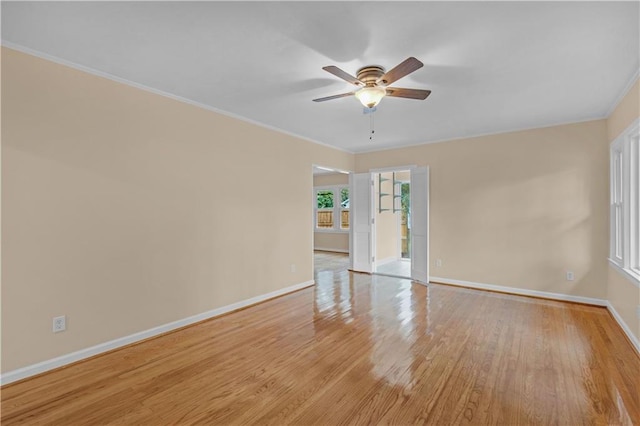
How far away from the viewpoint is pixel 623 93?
10.6 feet

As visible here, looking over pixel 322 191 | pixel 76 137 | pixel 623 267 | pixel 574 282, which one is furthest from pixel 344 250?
pixel 76 137

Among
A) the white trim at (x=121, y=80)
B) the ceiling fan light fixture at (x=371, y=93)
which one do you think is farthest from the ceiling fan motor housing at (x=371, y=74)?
the white trim at (x=121, y=80)

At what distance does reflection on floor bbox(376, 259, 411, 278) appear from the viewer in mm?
6266

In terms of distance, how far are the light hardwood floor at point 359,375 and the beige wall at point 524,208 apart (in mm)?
795

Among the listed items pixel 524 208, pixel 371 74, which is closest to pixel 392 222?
pixel 524 208

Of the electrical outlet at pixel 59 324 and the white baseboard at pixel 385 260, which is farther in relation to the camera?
the white baseboard at pixel 385 260

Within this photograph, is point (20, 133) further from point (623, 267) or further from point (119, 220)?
point (623, 267)

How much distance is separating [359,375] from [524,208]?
378 cm

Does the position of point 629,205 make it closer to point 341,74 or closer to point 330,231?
point 341,74

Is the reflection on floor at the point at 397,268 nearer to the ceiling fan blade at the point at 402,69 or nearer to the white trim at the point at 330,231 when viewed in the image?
the white trim at the point at 330,231

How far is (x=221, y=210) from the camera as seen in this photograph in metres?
3.88

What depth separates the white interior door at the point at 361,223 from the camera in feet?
20.6

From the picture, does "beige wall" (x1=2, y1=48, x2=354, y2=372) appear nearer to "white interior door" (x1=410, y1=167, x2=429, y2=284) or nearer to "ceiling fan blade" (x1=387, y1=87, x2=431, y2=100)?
"ceiling fan blade" (x1=387, y1=87, x2=431, y2=100)

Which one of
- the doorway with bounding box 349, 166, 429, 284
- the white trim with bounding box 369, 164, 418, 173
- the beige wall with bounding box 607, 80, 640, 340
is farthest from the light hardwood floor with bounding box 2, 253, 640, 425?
the white trim with bounding box 369, 164, 418, 173
